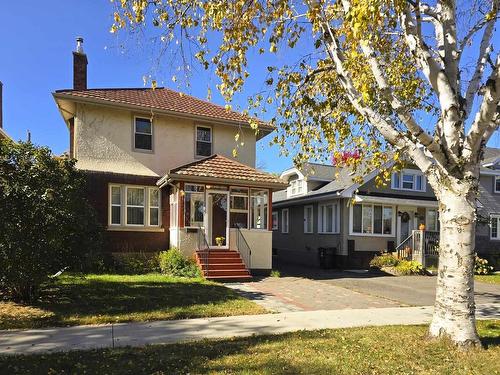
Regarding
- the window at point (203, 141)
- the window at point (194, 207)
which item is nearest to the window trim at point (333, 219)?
the window at point (203, 141)

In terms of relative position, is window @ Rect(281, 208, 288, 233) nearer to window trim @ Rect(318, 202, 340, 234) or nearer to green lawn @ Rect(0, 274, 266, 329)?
window trim @ Rect(318, 202, 340, 234)

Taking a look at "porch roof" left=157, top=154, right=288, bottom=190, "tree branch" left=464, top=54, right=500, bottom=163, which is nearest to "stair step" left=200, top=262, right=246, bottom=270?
"porch roof" left=157, top=154, right=288, bottom=190

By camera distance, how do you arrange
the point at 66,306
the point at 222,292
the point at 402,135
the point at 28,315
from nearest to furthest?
the point at 402,135
the point at 28,315
the point at 66,306
the point at 222,292

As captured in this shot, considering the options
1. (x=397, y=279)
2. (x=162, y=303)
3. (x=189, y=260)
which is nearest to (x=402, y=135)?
(x=162, y=303)

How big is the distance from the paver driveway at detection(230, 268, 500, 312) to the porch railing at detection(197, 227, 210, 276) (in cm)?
165

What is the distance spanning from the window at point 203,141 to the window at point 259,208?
3003 mm

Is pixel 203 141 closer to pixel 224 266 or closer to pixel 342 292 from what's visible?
pixel 224 266

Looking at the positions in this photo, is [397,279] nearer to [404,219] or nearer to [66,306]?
[404,219]

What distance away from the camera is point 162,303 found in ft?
33.3

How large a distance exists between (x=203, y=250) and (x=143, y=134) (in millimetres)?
5557

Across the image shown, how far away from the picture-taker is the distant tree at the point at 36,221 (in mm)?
9109

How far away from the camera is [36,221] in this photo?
9.39 m

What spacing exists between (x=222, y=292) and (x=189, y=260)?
4.22 meters

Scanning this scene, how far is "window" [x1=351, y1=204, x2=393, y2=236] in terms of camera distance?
22875mm
